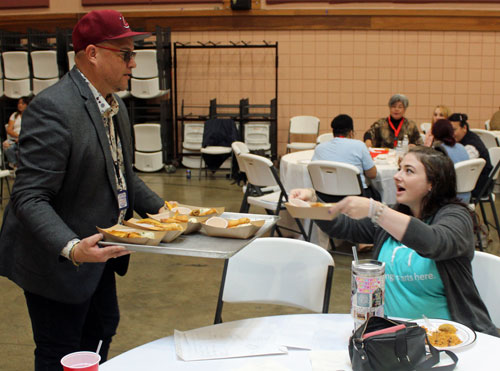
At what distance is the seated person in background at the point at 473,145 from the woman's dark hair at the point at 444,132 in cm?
50

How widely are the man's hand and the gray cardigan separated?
883 mm

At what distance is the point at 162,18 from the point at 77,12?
1.57 metres

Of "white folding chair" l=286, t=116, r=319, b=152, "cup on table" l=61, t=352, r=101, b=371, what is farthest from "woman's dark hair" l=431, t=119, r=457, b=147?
"white folding chair" l=286, t=116, r=319, b=152

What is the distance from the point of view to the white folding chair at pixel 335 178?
4.44 metres

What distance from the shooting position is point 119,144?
2.07 meters

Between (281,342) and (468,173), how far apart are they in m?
3.38

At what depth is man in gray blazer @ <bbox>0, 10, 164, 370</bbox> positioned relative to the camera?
1.71 m

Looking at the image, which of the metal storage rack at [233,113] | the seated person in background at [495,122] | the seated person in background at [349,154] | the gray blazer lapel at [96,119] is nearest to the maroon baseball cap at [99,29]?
the gray blazer lapel at [96,119]

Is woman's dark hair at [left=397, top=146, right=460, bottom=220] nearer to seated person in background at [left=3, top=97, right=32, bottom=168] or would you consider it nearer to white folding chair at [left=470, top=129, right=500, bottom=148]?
white folding chair at [left=470, top=129, right=500, bottom=148]

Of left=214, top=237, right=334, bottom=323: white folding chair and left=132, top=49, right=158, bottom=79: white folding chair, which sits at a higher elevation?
left=132, top=49, right=158, bottom=79: white folding chair

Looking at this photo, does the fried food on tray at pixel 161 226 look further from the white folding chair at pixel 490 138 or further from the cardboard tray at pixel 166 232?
the white folding chair at pixel 490 138

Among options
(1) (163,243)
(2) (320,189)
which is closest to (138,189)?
(1) (163,243)

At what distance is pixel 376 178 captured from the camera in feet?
16.1

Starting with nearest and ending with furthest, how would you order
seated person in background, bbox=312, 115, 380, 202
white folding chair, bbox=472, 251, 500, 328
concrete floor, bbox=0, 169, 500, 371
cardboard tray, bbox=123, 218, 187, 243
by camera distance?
cardboard tray, bbox=123, 218, 187, 243
white folding chair, bbox=472, 251, 500, 328
concrete floor, bbox=0, 169, 500, 371
seated person in background, bbox=312, 115, 380, 202
